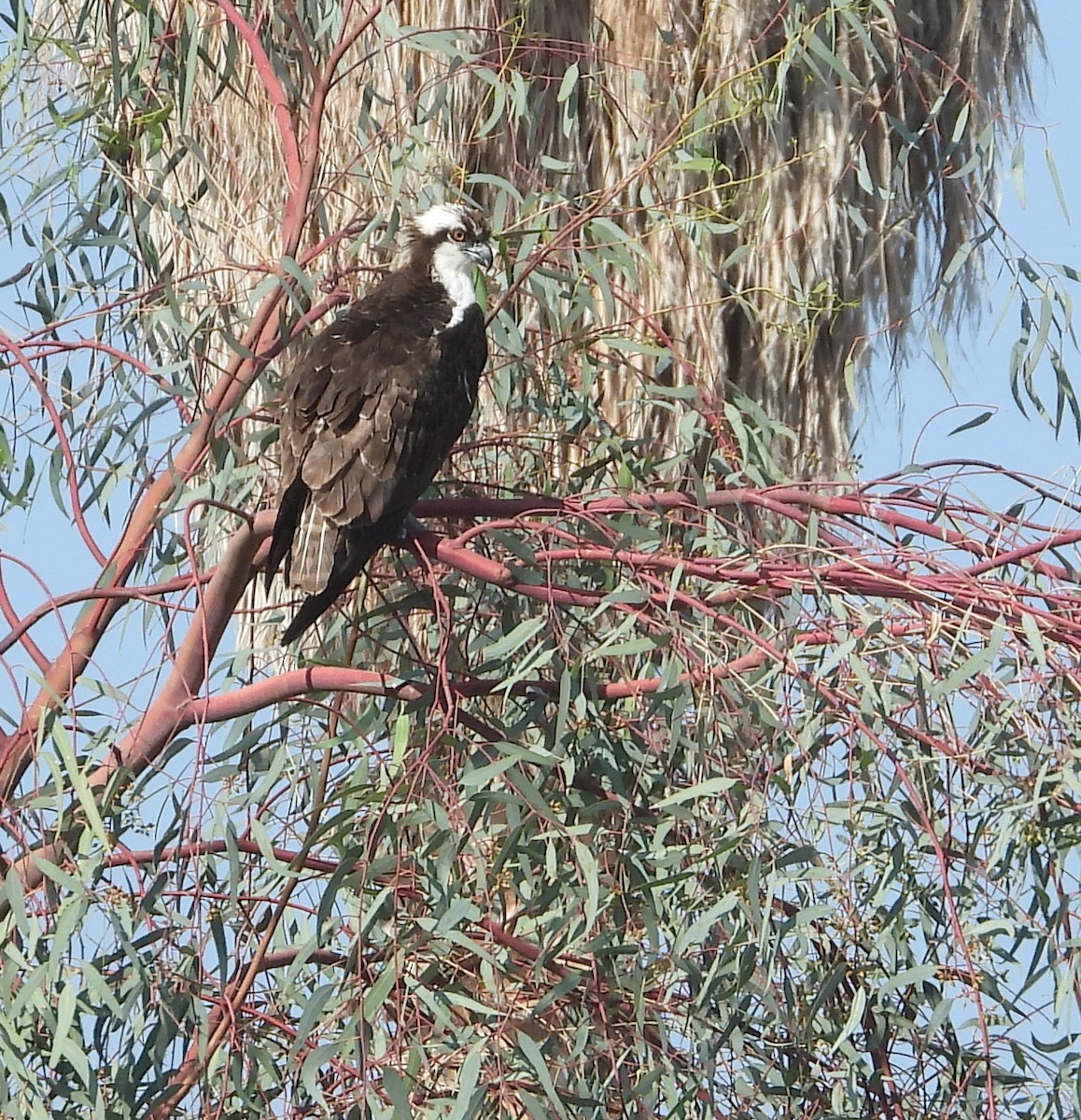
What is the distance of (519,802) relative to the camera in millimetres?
2445

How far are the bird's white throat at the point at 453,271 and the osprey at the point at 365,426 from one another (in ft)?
0.22

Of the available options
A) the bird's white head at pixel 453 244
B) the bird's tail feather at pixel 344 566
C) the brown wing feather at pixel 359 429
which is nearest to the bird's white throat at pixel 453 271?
the bird's white head at pixel 453 244

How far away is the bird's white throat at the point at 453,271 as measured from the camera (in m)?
3.54

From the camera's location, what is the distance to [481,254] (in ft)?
11.7

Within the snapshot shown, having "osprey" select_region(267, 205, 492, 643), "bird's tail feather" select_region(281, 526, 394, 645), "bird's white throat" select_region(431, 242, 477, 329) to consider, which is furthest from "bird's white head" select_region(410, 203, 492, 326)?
"bird's tail feather" select_region(281, 526, 394, 645)

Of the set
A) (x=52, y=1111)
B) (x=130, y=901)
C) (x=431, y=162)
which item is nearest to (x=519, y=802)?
(x=130, y=901)

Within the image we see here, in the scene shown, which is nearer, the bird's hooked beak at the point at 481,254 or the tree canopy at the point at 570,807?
the tree canopy at the point at 570,807

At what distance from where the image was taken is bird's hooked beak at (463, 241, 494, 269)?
11.7 feet

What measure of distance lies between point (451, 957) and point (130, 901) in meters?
0.41

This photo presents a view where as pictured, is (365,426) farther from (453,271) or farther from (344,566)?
(453,271)

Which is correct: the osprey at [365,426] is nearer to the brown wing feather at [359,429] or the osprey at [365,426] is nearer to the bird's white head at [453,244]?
the brown wing feather at [359,429]

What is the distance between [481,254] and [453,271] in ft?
0.20

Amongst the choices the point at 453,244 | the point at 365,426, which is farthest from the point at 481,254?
the point at 365,426

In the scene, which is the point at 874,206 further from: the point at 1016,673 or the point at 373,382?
the point at 1016,673
